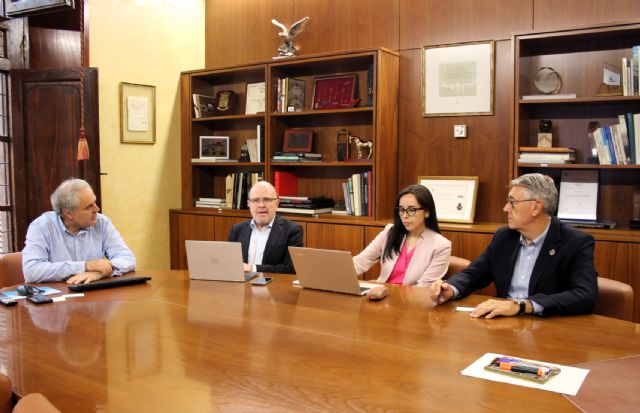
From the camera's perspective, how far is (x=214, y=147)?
564cm

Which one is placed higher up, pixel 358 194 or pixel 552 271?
pixel 358 194

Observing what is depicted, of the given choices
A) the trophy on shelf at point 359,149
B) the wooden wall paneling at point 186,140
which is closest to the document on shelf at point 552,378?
the trophy on shelf at point 359,149

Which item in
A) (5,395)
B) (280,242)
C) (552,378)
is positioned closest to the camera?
(5,395)

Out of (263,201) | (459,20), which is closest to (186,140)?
(263,201)

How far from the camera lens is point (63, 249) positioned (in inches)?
131

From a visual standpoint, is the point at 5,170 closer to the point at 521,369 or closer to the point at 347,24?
the point at 347,24

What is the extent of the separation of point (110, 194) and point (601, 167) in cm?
381

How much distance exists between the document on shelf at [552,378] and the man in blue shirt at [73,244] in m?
2.05

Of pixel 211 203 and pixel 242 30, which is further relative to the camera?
pixel 242 30

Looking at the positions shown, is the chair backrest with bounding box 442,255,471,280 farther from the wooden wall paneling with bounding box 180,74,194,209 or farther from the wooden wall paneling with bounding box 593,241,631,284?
the wooden wall paneling with bounding box 180,74,194,209

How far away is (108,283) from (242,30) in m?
3.36

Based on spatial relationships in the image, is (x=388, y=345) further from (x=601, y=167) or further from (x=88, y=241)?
(x=601, y=167)

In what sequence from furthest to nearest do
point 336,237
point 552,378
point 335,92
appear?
point 335,92, point 336,237, point 552,378

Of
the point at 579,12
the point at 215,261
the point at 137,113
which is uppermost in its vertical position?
the point at 579,12
